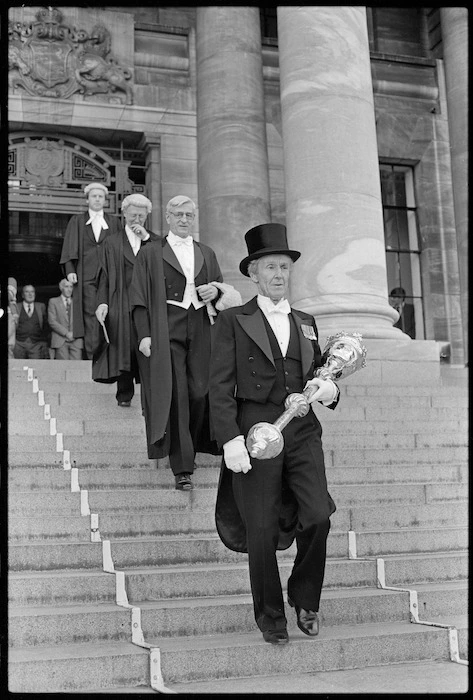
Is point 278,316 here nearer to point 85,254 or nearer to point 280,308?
point 280,308

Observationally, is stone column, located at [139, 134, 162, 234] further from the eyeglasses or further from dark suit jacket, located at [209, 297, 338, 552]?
dark suit jacket, located at [209, 297, 338, 552]

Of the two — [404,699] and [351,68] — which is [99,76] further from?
[404,699]

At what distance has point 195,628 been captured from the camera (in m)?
5.22

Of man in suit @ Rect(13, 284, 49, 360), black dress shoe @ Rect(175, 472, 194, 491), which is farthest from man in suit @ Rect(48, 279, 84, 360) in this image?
black dress shoe @ Rect(175, 472, 194, 491)

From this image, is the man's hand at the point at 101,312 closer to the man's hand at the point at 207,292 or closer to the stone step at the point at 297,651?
the man's hand at the point at 207,292

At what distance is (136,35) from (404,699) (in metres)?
15.2

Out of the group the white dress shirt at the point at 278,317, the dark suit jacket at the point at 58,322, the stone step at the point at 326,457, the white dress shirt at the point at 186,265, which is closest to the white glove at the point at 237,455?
the white dress shirt at the point at 278,317

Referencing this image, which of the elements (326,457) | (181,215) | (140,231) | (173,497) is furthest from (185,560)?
(140,231)

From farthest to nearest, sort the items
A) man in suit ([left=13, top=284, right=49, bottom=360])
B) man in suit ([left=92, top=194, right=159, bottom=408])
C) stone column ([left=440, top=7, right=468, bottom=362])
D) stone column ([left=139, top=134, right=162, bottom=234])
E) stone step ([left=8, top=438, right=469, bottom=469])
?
stone column ([left=139, top=134, right=162, bottom=234]) < stone column ([left=440, top=7, right=468, bottom=362]) < man in suit ([left=13, top=284, right=49, bottom=360]) < man in suit ([left=92, top=194, right=159, bottom=408]) < stone step ([left=8, top=438, right=469, bottom=469])

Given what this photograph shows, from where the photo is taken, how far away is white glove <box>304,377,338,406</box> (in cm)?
492

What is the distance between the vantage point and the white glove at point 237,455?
4.77m

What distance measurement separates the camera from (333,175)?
37.6ft

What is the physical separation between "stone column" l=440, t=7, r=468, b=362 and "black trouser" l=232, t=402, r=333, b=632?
36.2 ft

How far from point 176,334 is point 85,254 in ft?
11.5
